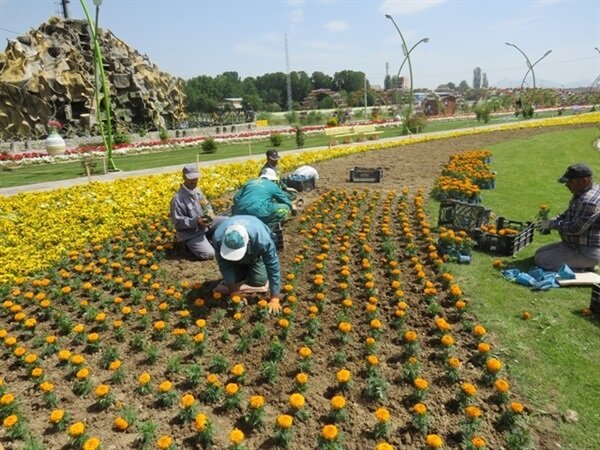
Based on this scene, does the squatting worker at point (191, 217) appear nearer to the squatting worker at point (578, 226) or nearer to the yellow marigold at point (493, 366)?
the yellow marigold at point (493, 366)

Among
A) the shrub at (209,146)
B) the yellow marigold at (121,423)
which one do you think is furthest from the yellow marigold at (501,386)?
the shrub at (209,146)

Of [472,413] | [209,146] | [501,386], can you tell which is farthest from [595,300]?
[209,146]

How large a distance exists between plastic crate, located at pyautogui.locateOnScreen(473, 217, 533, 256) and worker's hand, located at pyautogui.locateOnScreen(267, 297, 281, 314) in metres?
3.49

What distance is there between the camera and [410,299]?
457 cm

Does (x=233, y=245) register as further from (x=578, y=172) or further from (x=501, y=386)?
(x=578, y=172)

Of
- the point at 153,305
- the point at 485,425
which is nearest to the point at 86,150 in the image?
the point at 153,305

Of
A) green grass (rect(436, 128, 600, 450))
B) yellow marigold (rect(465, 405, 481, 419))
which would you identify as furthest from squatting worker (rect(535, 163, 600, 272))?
yellow marigold (rect(465, 405, 481, 419))

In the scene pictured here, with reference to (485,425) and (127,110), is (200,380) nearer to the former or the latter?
(485,425)

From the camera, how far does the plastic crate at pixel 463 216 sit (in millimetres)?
6329

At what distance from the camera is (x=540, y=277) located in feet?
16.1

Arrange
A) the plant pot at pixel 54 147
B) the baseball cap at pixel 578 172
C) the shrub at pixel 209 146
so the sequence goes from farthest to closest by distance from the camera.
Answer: the shrub at pixel 209 146, the plant pot at pixel 54 147, the baseball cap at pixel 578 172

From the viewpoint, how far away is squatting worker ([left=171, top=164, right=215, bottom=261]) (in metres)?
5.74

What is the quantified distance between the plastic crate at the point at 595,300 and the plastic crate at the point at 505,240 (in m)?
1.68

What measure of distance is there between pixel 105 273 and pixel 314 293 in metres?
2.93
